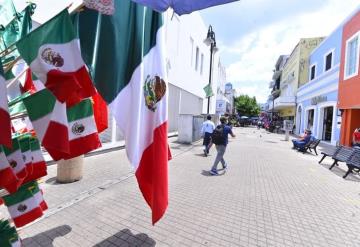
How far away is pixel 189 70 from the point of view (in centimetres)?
2273

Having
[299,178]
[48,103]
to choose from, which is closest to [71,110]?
[48,103]

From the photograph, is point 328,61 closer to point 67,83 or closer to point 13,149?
point 67,83

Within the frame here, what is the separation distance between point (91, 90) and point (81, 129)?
1.61 ft

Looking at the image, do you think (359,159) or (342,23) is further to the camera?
(342,23)

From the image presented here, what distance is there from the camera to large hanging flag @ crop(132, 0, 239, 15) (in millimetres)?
1838

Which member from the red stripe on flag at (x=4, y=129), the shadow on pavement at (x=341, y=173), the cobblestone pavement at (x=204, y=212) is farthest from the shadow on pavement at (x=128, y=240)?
the shadow on pavement at (x=341, y=173)

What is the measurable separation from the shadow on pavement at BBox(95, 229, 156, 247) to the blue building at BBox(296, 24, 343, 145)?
18048 millimetres

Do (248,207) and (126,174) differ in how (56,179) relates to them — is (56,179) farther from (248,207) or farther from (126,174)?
(248,207)

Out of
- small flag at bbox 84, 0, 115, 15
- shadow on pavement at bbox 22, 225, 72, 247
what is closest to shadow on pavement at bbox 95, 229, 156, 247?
shadow on pavement at bbox 22, 225, 72, 247

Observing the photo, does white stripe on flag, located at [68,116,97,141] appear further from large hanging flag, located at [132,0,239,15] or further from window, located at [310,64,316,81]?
window, located at [310,64,316,81]

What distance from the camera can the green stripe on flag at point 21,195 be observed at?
7.77 ft

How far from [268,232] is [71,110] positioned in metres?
3.64

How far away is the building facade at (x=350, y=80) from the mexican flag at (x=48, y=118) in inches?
678

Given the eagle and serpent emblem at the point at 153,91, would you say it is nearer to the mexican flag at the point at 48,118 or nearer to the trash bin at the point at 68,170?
the mexican flag at the point at 48,118
